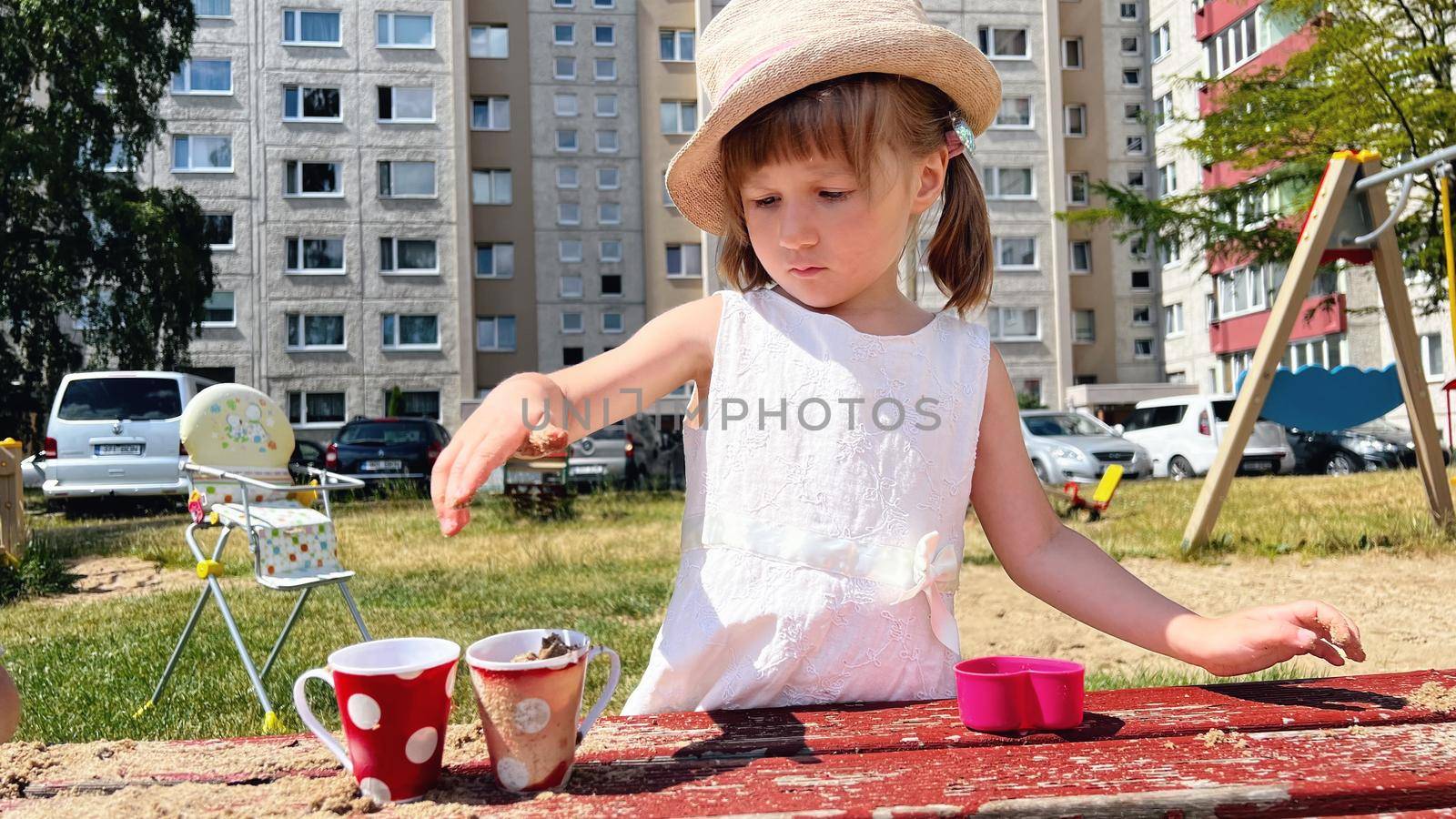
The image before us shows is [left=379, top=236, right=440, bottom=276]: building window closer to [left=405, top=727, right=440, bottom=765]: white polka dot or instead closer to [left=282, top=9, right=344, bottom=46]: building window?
[left=282, top=9, right=344, bottom=46]: building window

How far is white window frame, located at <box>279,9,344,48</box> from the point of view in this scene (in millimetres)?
31234

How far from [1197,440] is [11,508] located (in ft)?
52.6

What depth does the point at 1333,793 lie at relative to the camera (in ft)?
3.21

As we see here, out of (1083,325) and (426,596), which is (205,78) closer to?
(1083,325)

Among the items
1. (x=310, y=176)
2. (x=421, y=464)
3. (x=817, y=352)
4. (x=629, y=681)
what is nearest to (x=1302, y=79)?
(x=421, y=464)

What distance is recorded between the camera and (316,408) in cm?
3083

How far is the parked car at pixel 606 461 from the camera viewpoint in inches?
609

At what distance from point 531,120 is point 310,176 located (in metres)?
6.64

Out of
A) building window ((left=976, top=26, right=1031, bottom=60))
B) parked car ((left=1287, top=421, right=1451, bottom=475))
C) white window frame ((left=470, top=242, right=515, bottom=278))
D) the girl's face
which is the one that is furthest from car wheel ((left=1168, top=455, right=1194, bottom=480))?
white window frame ((left=470, top=242, right=515, bottom=278))

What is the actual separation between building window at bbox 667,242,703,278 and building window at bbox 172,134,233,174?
1270 centimetres

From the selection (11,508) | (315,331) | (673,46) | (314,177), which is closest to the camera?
(11,508)

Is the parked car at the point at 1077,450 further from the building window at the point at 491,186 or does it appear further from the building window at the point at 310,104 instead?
the building window at the point at 310,104

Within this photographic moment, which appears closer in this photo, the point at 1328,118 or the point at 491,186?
the point at 1328,118

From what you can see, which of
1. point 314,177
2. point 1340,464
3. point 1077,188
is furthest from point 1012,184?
point 314,177
